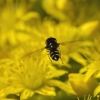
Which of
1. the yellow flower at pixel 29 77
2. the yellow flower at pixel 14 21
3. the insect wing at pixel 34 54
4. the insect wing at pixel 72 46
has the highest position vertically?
the yellow flower at pixel 14 21

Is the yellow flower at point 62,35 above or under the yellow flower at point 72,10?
under

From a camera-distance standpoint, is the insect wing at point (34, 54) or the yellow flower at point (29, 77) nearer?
the yellow flower at point (29, 77)

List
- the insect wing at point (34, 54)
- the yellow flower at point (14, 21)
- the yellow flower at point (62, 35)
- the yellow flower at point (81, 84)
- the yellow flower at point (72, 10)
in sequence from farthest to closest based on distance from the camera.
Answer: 1. the yellow flower at point (72, 10)
2. the yellow flower at point (14, 21)
3. the yellow flower at point (62, 35)
4. the insect wing at point (34, 54)
5. the yellow flower at point (81, 84)

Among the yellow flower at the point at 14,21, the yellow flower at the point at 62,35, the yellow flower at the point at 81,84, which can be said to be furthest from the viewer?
the yellow flower at the point at 14,21

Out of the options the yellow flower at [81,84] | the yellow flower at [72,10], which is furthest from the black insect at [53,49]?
the yellow flower at [72,10]

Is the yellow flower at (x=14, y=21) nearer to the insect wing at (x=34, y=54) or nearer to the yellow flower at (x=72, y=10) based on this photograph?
the yellow flower at (x=72, y=10)

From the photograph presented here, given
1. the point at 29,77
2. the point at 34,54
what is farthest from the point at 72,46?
the point at 29,77

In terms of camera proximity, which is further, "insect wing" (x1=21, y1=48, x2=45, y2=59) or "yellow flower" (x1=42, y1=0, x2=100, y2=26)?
"yellow flower" (x1=42, y1=0, x2=100, y2=26)

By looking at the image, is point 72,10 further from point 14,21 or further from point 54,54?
point 54,54

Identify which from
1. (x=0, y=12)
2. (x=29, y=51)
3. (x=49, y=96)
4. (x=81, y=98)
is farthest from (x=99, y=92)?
(x=0, y=12)

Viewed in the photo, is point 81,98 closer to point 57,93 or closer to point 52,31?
point 57,93

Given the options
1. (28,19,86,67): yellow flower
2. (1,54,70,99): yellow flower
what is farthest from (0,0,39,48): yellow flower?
(1,54,70,99): yellow flower

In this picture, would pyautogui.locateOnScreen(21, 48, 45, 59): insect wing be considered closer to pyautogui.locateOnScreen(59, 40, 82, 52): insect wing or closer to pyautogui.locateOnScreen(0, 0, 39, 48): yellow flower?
pyautogui.locateOnScreen(59, 40, 82, 52): insect wing
